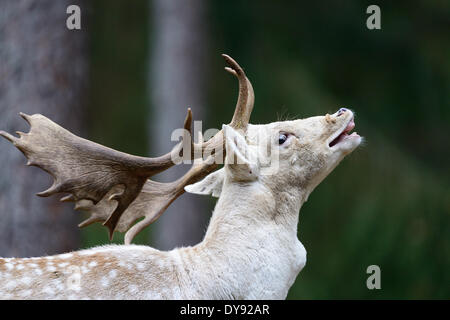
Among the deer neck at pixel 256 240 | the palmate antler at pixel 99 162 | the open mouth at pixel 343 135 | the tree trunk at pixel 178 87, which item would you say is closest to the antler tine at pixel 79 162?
the palmate antler at pixel 99 162

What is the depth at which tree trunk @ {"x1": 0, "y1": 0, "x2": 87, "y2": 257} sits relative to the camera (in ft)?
23.3

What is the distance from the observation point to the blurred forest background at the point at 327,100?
42.0 ft

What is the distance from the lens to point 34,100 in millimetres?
7332

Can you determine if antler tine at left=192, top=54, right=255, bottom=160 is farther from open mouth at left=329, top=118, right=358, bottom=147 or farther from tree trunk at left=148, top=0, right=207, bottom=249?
tree trunk at left=148, top=0, right=207, bottom=249

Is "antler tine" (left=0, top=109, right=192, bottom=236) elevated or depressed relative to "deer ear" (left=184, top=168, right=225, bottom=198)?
elevated

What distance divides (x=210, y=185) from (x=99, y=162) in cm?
83

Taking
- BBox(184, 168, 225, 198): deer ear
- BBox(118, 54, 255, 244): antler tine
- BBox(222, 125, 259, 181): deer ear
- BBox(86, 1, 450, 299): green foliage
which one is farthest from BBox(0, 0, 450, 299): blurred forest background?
BBox(222, 125, 259, 181): deer ear

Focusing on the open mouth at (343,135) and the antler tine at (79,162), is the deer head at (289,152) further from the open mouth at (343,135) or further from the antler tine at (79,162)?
the antler tine at (79,162)

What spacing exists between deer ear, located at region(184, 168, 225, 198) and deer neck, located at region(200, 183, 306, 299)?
35 cm

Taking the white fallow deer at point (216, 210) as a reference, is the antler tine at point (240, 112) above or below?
above

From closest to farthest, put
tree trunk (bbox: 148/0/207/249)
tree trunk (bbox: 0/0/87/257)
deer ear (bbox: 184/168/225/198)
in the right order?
deer ear (bbox: 184/168/225/198), tree trunk (bbox: 0/0/87/257), tree trunk (bbox: 148/0/207/249)

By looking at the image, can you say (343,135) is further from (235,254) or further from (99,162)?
(99,162)

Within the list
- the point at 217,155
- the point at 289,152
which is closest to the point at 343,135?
the point at 289,152

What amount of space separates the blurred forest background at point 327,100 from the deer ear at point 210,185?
4.36 m
